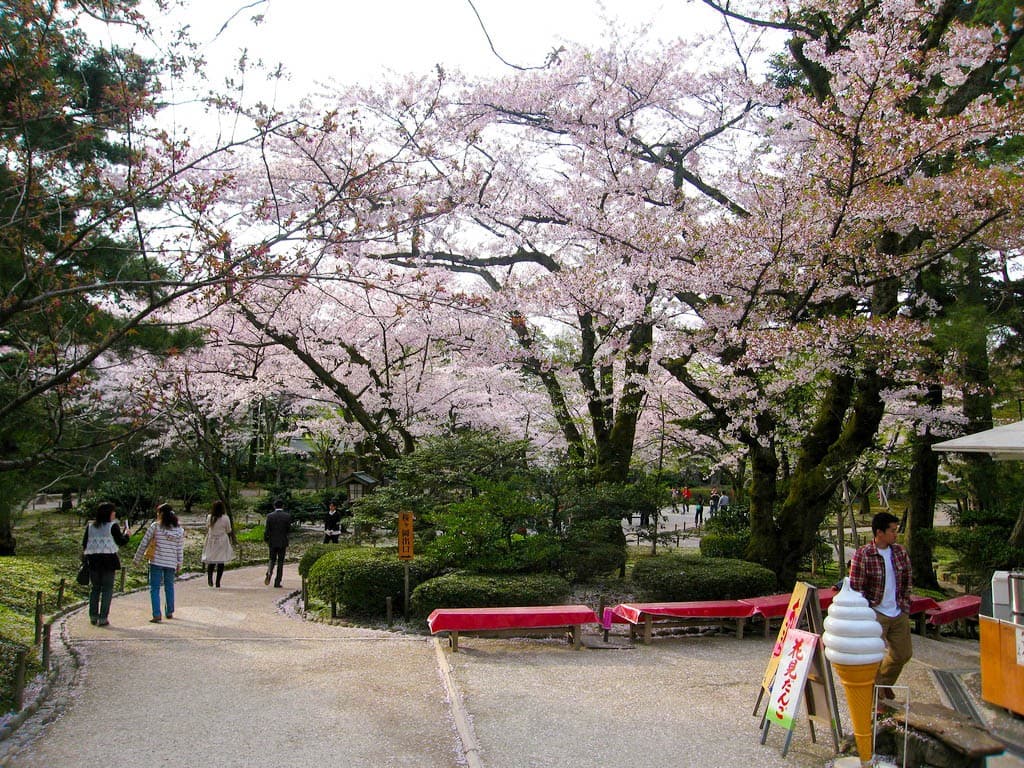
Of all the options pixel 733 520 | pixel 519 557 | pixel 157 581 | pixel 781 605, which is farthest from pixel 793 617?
pixel 733 520

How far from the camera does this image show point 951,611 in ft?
31.1

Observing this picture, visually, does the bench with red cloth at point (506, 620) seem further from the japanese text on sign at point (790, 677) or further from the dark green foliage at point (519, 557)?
the japanese text on sign at point (790, 677)

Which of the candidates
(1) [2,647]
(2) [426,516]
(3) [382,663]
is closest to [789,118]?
(2) [426,516]

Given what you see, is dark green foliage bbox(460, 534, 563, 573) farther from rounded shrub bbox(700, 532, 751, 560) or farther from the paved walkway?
rounded shrub bbox(700, 532, 751, 560)

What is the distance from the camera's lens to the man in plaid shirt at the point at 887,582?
17.2ft

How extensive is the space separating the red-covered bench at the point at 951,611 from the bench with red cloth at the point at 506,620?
14.9ft

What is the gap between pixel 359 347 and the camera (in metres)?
17.6

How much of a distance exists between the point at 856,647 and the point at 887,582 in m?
1.24

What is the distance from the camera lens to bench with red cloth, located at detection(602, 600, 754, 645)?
8.12 meters

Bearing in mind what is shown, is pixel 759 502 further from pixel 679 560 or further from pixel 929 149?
pixel 929 149

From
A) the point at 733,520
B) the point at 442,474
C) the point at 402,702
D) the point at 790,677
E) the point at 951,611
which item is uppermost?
the point at 442,474

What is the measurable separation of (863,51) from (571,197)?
14.9ft

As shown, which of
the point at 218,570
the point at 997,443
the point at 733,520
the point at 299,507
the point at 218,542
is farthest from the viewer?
the point at 299,507

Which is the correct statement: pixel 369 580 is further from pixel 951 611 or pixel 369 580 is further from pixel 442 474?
pixel 951 611
